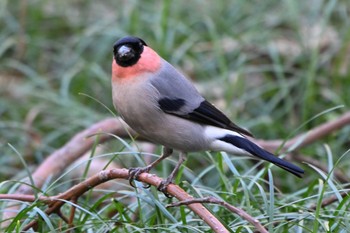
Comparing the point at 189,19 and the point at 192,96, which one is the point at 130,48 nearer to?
the point at 192,96

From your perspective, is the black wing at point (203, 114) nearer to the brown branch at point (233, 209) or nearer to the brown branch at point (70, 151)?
the brown branch at point (70, 151)

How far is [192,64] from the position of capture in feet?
19.9

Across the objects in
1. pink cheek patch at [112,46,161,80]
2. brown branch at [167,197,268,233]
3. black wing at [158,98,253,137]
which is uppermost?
pink cheek patch at [112,46,161,80]

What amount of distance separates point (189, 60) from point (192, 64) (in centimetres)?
4

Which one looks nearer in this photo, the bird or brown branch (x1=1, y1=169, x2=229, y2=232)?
brown branch (x1=1, y1=169, x2=229, y2=232)

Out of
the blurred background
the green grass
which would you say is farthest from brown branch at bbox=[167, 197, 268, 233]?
the blurred background

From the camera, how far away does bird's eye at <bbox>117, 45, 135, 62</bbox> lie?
3280 millimetres

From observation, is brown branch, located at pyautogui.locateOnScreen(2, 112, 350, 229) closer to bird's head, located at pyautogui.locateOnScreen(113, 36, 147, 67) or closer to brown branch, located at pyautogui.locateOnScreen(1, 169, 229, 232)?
bird's head, located at pyautogui.locateOnScreen(113, 36, 147, 67)

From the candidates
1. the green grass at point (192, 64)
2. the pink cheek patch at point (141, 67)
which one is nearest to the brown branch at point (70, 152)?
the pink cheek patch at point (141, 67)

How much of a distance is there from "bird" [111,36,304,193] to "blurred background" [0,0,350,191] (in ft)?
Result: 6.08

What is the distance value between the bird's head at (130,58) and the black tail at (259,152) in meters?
0.43

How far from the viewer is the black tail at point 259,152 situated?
303 cm

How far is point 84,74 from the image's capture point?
591 centimetres

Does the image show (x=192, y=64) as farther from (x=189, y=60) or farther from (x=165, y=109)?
(x=165, y=109)
